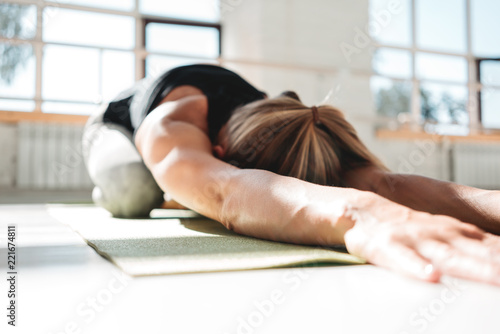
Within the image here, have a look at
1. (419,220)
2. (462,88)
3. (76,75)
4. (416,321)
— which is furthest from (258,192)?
(462,88)

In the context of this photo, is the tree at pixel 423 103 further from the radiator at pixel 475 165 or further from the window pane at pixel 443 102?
the radiator at pixel 475 165

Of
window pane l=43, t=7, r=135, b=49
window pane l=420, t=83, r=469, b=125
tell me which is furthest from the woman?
window pane l=420, t=83, r=469, b=125

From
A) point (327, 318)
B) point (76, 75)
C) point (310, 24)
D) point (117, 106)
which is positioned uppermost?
point (310, 24)

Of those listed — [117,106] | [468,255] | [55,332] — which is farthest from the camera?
[117,106]

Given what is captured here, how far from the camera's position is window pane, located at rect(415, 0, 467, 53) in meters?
5.17

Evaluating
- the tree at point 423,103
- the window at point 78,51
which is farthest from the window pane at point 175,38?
the tree at point 423,103

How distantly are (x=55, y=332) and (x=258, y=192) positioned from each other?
1.34 feet

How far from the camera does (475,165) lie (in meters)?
5.03

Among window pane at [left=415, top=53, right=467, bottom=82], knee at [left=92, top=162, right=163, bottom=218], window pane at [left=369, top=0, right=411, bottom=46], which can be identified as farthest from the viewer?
window pane at [left=415, top=53, right=467, bottom=82]

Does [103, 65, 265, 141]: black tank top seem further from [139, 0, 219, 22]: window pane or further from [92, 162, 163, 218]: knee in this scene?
[139, 0, 219, 22]: window pane

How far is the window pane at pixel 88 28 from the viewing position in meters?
3.82

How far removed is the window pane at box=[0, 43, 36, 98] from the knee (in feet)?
8.79

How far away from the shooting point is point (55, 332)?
35 centimetres

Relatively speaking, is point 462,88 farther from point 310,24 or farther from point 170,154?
point 170,154
